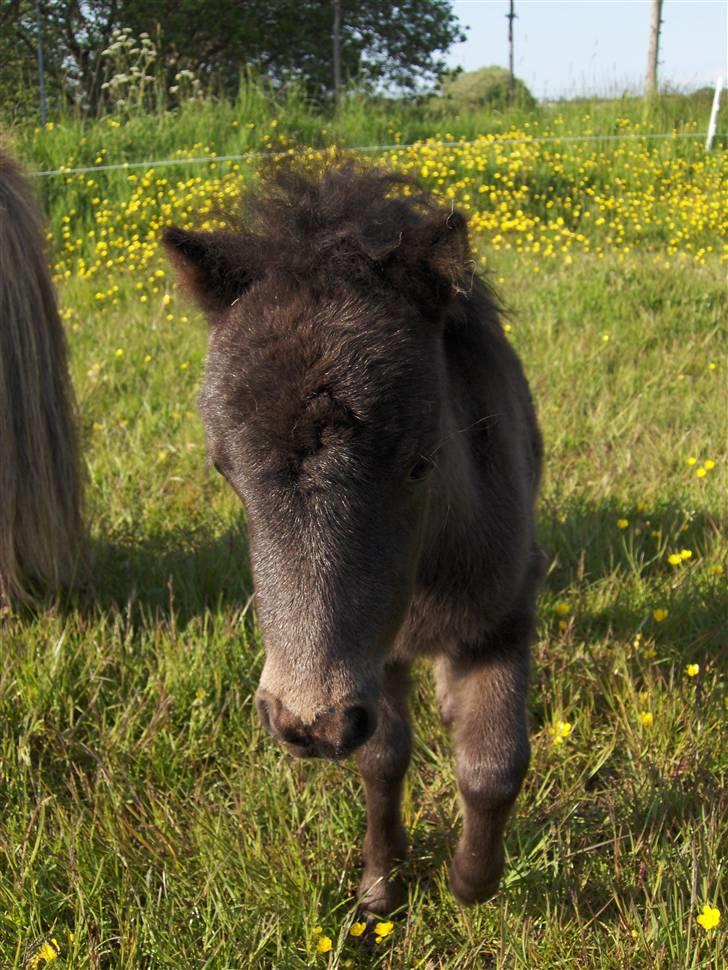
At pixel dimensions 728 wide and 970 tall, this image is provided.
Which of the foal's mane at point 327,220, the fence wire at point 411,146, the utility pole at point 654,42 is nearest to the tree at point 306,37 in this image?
the utility pole at point 654,42

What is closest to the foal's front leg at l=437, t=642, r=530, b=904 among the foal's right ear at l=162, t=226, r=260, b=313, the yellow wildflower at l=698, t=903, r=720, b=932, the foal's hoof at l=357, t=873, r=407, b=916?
the foal's hoof at l=357, t=873, r=407, b=916

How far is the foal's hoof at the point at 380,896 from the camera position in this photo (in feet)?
8.09

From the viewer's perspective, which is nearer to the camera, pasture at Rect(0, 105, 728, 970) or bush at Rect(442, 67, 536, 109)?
pasture at Rect(0, 105, 728, 970)

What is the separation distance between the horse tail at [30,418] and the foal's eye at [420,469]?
203cm

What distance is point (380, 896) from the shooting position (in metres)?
2.47

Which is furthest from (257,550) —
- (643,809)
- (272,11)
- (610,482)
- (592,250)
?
(272,11)

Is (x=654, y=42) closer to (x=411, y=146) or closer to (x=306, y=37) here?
(x=411, y=146)

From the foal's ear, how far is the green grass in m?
1.46

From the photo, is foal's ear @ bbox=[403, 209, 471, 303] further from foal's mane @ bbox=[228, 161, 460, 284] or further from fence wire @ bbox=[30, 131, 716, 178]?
fence wire @ bbox=[30, 131, 716, 178]

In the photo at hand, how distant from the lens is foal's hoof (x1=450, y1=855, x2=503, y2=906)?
2266 millimetres

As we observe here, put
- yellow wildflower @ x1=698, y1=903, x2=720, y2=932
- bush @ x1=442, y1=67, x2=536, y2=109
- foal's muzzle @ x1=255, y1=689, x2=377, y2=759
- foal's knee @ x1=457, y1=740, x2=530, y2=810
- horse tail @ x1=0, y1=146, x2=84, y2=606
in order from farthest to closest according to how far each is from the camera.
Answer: bush @ x1=442, y1=67, x2=536, y2=109 < horse tail @ x1=0, y1=146, x2=84, y2=606 < foal's knee @ x1=457, y1=740, x2=530, y2=810 < yellow wildflower @ x1=698, y1=903, x2=720, y2=932 < foal's muzzle @ x1=255, y1=689, x2=377, y2=759

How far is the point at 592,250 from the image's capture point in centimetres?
785

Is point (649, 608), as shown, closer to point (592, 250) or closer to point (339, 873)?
point (339, 873)

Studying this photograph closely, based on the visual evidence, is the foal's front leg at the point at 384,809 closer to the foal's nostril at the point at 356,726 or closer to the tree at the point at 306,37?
the foal's nostril at the point at 356,726
